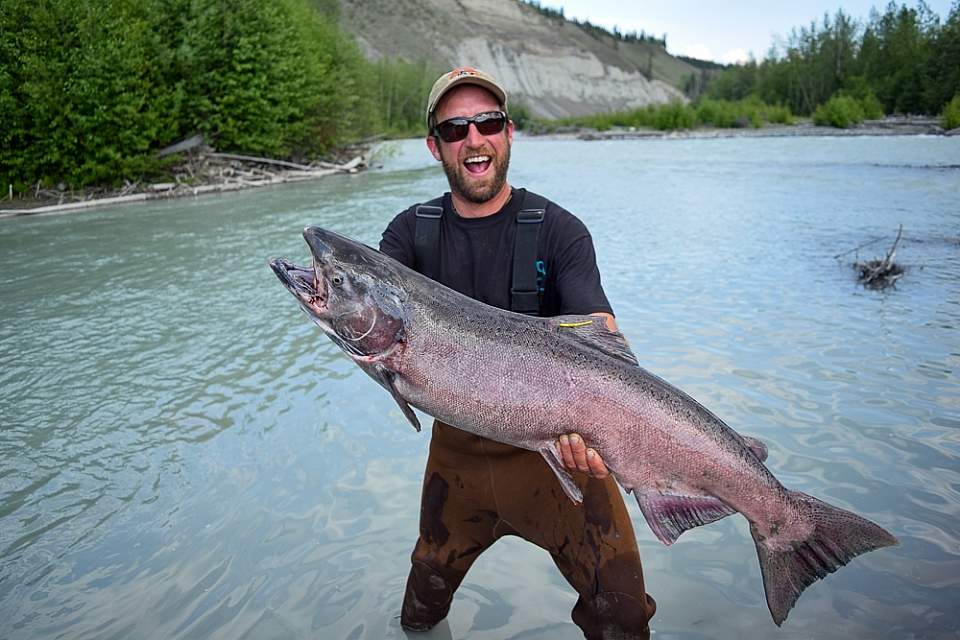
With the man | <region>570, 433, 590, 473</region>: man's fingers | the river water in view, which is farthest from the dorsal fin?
the river water

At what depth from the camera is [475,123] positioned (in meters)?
3.17

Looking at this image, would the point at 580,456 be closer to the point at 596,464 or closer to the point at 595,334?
the point at 596,464

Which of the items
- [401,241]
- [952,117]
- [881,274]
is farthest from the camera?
[952,117]

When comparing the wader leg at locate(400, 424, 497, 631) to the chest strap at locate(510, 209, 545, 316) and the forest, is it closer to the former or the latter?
the chest strap at locate(510, 209, 545, 316)

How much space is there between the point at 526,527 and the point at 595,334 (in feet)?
3.33

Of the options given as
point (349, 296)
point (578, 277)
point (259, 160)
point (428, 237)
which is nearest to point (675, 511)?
point (578, 277)

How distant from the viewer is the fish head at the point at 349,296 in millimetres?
2629

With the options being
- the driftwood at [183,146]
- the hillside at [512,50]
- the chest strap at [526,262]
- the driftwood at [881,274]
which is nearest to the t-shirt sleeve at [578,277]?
the chest strap at [526,262]

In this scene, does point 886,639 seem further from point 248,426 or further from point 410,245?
point 248,426

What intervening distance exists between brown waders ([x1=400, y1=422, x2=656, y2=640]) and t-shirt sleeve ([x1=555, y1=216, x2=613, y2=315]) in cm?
74

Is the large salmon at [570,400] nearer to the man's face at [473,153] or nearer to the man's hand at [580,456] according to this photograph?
the man's hand at [580,456]

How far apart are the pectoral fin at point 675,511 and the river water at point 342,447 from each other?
1.42 meters

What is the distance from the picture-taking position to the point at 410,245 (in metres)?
3.32

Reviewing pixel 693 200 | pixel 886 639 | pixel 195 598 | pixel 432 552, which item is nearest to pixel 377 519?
pixel 195 598
